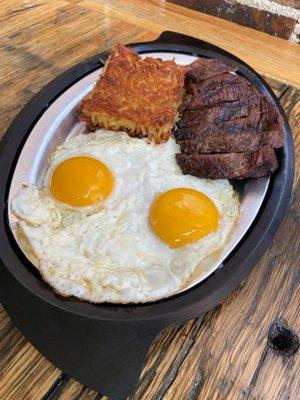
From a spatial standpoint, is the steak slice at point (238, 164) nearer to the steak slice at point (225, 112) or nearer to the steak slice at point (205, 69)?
the steak slice at point (225, 112)

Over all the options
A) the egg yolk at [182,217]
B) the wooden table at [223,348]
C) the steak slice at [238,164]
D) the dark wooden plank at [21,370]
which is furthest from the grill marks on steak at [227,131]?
the dark wooden plank at [21,370]

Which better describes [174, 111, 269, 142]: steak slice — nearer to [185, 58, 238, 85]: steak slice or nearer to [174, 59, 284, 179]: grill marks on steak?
[174, 59, 284, 179]: grill marks on steak

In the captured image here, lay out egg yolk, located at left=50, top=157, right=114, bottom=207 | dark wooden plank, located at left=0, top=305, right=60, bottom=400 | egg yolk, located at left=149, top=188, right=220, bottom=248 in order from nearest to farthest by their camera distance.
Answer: dark wooden plank, located at left=0, top=305, right=60, bottom=400 → egg yolk, located at left=149, top=188, right=220, bottom=248 → egg yolk, located at left=50, top=157, right=114, bottom=207

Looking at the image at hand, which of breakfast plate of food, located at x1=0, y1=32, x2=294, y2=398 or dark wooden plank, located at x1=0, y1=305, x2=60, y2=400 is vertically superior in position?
breakfast plate of food, located at x1=0, y1=32, x2=294, y2=398

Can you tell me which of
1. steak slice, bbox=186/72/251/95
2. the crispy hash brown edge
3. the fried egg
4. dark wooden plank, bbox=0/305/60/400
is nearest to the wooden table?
dark wooden plank, bbox=0/305/60/400

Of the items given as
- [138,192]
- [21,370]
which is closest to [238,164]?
[138,192]

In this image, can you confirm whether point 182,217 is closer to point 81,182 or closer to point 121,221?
point 121,221
